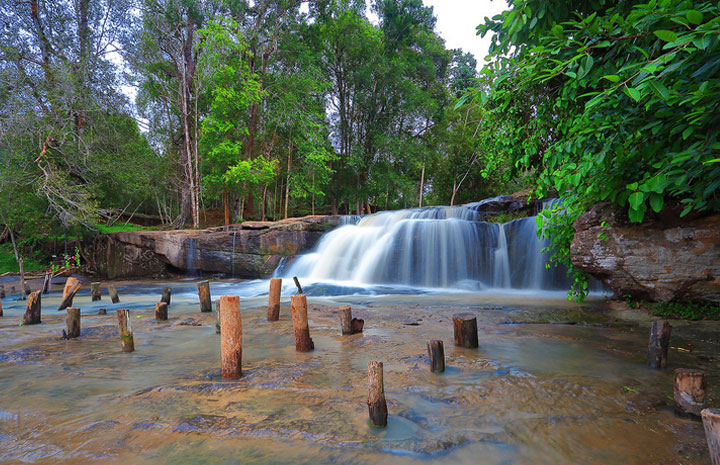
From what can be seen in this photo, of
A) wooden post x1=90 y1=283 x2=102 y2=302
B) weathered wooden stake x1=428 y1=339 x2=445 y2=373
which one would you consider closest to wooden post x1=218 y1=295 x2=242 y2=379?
weathered wooden stake x1=428 y1=339 x2=445 y2=373

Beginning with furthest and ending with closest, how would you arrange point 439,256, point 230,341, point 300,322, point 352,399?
point 439,256 → point 300,322 → point 230,341 → point 352,399

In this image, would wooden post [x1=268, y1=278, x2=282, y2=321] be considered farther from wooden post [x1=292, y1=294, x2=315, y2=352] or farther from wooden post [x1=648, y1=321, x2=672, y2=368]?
wooden post [x1=648, y1=321, x2=672, y2=368]

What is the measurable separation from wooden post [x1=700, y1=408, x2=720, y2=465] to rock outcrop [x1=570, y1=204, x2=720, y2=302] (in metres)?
4.30

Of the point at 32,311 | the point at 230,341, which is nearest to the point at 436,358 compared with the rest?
the point at 230,341

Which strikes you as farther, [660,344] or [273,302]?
[273,302]

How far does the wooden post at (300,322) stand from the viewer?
5137 millimetres

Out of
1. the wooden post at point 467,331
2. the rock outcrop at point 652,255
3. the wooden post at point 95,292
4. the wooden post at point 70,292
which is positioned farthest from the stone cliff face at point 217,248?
the rock outcrop at point 652,255

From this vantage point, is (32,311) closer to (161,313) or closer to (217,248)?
(161,313)

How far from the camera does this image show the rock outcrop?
5709mm

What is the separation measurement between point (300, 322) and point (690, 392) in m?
4.28

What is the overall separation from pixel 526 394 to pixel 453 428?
1085 millimetres

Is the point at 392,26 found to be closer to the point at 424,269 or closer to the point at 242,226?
the point at 242,226

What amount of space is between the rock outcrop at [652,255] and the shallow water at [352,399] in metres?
0.65

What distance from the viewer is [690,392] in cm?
294
